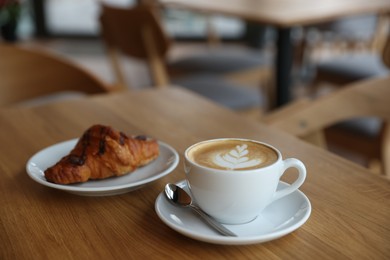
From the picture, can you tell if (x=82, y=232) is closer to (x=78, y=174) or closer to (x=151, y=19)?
(x=78, y=174)

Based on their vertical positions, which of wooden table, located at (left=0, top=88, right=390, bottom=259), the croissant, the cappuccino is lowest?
wooden table, located at (left=0, top=88, right=390, bottom=259)

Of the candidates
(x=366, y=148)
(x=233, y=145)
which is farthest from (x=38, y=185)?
(x=366, y=148)

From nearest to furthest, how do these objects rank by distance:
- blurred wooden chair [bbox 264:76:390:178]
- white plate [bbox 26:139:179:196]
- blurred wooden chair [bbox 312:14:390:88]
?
white plate [bbox 26:139:179:196]
blurred wooden chair [bbox 264:76:390:178]
blurred wooden chair [bbox 312:14:390:88]

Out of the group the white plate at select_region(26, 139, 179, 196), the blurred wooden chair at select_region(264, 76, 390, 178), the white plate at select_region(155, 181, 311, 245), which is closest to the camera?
the white plate at select_region(155, 181, 311, 245)

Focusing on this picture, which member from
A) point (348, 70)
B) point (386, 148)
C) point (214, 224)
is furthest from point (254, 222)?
point (348, 70)

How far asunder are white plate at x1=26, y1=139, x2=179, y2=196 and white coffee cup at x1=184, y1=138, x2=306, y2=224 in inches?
4.1

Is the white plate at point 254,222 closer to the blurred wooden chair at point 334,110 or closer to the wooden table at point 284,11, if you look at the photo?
the blurred wooden chair at point 334,110

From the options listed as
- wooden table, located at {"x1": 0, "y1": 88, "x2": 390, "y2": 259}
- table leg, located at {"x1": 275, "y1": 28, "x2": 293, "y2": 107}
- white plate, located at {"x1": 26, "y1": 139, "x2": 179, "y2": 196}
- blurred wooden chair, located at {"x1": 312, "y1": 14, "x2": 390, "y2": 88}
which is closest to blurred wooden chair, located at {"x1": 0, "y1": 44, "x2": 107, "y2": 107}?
wooden table, located at {"x1": 0, "y1": 88, "x2": 390, "y2": 259}

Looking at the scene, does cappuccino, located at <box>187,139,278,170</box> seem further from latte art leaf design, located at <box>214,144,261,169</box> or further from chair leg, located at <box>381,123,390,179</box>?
chair leg, located at <box>381,123,390,179</box>

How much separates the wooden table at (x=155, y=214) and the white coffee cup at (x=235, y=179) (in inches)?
1.5

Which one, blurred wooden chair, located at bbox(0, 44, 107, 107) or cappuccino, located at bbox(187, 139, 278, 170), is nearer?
cappuccino, located at bbox(187, 139, 278, 170)

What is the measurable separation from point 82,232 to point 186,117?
43 cm

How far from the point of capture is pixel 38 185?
0.67 m

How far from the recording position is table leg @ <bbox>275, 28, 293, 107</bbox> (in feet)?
7.02
